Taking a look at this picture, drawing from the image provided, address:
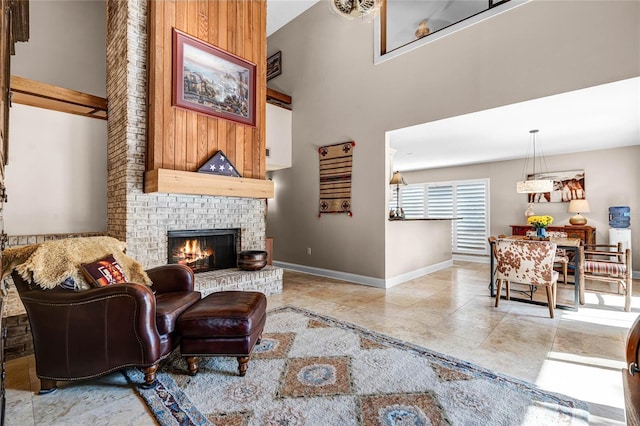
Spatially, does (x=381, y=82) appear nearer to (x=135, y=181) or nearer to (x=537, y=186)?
(x=537, y=186)

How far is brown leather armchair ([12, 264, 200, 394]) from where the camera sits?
190 cm

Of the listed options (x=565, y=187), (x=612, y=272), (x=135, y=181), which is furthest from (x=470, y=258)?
(x=135, y=181)

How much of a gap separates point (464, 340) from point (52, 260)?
327 centimetres

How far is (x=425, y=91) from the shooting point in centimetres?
423

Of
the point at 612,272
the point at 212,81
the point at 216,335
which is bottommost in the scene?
the point at 216,335

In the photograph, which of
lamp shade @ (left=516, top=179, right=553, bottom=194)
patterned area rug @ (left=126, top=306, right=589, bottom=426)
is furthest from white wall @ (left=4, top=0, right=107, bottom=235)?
lamp shade @ (left=516, top=179, right=553, bottom=194)

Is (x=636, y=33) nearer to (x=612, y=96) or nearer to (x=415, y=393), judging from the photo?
(x=612, y=96)

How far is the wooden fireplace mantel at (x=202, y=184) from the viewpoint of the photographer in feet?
11.0

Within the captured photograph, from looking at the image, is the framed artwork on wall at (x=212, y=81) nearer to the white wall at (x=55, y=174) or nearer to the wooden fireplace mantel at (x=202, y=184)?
the wooden fireplace mantel at (x=202, y=184)

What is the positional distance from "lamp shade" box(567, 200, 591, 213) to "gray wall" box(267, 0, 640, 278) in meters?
1.24

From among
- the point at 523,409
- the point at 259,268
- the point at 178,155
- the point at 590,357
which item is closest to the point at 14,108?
the point at 178,155

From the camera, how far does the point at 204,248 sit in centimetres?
422

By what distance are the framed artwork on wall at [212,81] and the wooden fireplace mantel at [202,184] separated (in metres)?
0.87

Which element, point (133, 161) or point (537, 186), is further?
point (537, 186)
